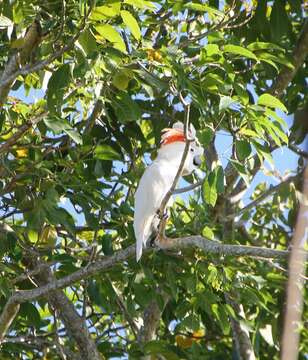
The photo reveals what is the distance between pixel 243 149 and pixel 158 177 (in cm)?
86

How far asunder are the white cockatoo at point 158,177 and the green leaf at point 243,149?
23.4 inches

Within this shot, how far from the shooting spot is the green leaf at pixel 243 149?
10.8ft

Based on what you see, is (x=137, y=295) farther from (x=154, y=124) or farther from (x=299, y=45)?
(x=299, y=45)

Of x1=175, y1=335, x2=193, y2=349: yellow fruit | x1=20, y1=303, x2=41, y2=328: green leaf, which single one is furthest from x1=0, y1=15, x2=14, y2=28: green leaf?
x1=175, y1=335, x2=193, y2=349: yellow fruit

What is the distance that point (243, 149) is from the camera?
330 centimetres

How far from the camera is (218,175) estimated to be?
320 centimetres

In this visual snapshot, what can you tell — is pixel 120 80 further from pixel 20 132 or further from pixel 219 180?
pixel 219 180

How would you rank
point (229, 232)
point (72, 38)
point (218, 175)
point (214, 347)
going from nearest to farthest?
point (218, 175), point (72, 38), point (229, 232), point (214, 347)

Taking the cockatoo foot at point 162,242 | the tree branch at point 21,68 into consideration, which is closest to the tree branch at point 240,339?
the cockatoo foot at point 162,242

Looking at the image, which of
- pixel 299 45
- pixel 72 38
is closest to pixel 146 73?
pixel 72 38

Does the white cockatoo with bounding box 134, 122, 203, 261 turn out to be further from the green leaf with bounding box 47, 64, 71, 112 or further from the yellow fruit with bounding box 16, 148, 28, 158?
the green leaf with bounding box 47, 64, 71, 112

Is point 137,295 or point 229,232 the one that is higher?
point 229,232

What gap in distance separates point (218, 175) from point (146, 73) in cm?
66

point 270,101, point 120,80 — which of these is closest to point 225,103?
point 270,101
